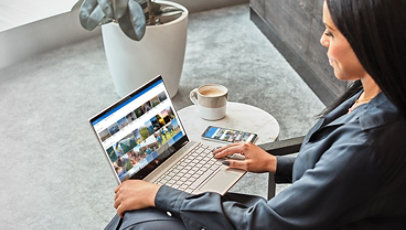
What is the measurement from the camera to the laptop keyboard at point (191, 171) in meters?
1.43

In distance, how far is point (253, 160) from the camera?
4.78ft

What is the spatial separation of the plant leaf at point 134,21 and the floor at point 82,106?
1.94 feet

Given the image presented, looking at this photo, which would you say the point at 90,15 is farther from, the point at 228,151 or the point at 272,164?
the point at 272,164

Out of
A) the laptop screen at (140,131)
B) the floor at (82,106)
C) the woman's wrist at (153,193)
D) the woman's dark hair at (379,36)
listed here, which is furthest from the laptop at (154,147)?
the floor at (82,106)

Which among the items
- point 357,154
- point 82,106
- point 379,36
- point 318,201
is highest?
point 379,36

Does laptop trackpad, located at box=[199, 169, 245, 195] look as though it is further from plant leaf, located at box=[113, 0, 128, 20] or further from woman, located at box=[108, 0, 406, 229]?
plant leaf, located at box=[113, 0, 128, 20]

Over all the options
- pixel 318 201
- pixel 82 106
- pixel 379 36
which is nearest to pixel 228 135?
pixel 318 201

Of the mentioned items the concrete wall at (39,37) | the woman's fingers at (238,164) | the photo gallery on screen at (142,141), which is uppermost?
the photo gallery on screen at (142,141)

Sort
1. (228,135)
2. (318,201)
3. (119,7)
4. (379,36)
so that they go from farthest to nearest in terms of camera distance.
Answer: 1. (119,7)
2. (228,135)
3. (318,201)
4. (379,36)

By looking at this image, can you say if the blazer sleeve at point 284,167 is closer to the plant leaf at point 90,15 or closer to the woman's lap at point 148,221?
the woman's lap at point 148,221

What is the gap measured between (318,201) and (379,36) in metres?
0.37

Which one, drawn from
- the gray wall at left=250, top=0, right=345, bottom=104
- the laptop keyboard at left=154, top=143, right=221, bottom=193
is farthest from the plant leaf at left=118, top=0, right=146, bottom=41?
the laptop keyboard at left=154, top=143, right=221, bottom=193

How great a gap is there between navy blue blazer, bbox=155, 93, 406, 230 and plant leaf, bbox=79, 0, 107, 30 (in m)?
1.57

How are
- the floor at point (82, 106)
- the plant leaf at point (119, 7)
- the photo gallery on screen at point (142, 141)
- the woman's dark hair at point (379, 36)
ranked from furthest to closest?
the plant leaf at point (119, 7) < the floor at point (82, 106) < the photo gallery on screen at point (142, 141) < the woman's dark hair at point (379, 36)
